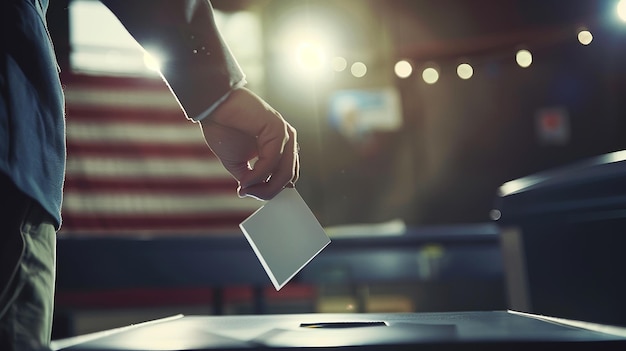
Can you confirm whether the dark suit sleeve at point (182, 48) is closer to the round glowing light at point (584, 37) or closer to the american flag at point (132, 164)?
the american flag at point (132, 164)

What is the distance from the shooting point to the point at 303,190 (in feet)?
18.1

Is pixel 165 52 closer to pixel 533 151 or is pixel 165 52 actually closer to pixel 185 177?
pixel 185 177

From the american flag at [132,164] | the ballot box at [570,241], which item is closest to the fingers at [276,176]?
the ballot box at [570,241]

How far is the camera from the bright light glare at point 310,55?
5570 millimetres

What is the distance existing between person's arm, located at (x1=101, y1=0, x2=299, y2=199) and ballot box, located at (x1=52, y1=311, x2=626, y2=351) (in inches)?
5.5

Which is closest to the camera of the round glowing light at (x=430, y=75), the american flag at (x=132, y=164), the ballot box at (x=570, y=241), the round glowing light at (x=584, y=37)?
the ballot box at (x=570, y=241)

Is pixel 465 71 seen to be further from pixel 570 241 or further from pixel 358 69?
pixel 570 241

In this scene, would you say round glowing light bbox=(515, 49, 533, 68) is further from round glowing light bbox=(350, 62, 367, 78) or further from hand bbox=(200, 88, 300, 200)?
hand bbox=(200, 88, 300, 200)

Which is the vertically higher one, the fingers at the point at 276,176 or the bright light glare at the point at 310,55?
the bright light glare at the point at 310,55

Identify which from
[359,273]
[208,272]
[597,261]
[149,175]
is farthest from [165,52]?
[149,175]

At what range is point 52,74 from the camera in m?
0.59

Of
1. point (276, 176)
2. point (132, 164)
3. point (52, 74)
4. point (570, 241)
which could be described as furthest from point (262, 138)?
point (132, 164)

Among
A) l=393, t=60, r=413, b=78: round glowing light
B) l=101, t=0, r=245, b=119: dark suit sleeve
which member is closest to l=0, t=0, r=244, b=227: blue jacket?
l=101, t=0, r=245, b=119: dark suit sleeve

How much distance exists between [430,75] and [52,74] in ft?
16.8
